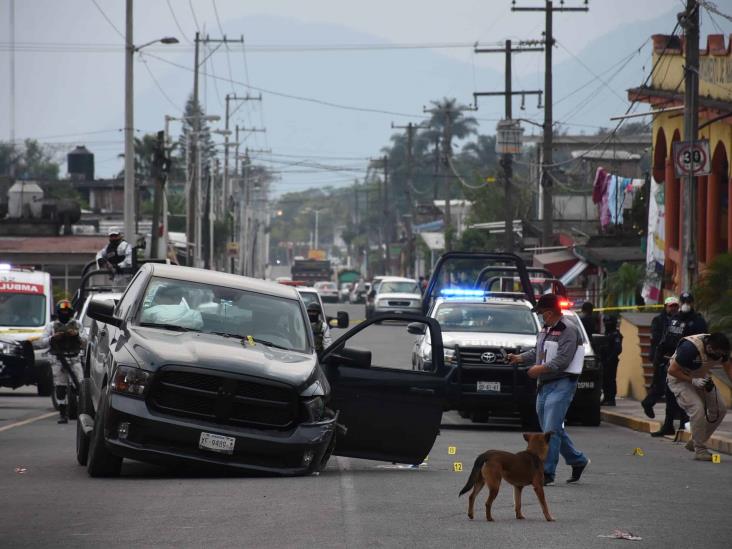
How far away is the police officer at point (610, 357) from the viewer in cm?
2592

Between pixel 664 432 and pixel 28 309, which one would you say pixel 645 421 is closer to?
pixel 664 432

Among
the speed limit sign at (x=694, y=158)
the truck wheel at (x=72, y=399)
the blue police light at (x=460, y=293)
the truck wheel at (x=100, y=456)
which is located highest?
the speed limit sign at (x=694, y=158)

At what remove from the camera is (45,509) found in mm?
11422

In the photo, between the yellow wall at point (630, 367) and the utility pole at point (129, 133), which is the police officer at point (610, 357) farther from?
the utility pole at point (129, 133)

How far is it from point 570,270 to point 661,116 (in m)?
10.7

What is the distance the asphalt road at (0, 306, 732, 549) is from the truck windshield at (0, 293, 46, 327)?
1213 cm

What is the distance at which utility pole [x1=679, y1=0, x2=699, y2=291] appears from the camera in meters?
25.7

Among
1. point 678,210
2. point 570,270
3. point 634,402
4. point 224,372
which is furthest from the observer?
point 570,270

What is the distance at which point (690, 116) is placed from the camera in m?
26.0

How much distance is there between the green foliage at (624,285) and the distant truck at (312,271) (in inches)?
3352

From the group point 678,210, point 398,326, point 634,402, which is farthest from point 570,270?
point 634,402

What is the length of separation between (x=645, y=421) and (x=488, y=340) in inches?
115

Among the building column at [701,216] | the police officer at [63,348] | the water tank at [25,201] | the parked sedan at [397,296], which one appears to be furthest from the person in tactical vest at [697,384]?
the water tank at [25,201]

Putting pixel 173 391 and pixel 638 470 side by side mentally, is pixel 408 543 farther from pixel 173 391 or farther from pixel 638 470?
pixel 638 470
